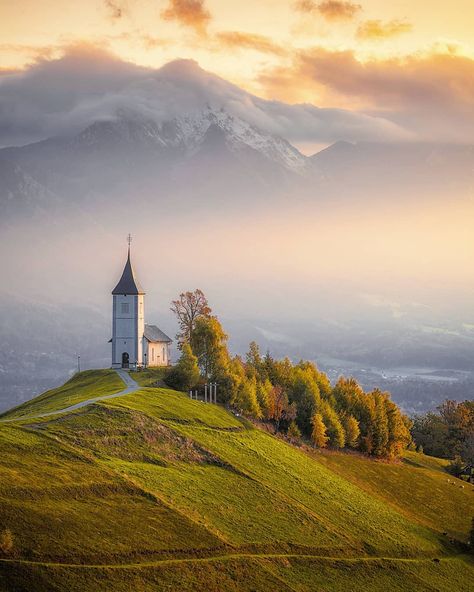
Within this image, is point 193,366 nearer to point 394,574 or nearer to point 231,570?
point 394,574

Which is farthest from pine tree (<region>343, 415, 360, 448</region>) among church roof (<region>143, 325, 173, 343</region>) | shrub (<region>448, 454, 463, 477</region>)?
church roof (<region>143, 325, 173, 343</region>)

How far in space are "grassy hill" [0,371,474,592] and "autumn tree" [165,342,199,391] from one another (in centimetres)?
1123

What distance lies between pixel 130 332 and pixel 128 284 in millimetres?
8469

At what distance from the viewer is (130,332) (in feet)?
446

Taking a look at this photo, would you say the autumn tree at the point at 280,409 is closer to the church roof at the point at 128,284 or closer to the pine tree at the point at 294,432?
the pine tree at the point at 294,432

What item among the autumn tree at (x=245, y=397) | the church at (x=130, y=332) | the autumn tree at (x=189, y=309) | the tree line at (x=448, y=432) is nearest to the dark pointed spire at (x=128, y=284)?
the church at (x=130, y=332)

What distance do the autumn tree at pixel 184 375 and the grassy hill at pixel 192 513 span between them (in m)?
11.2

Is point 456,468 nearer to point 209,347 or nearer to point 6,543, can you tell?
point 209,347

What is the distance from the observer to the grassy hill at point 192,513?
2173 inches

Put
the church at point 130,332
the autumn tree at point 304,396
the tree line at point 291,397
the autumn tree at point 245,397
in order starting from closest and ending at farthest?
the autumn tree at point 245,397 → the tree line at point 291,397 → the autumn tree at point 304,396 → the church at point 130,332

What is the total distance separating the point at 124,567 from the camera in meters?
54.8

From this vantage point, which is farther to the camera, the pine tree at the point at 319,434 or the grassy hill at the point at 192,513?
the pine tree at the point at 319,434

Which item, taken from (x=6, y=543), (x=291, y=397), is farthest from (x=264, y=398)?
(x=6, y=543)

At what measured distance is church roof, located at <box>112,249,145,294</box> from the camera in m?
139
